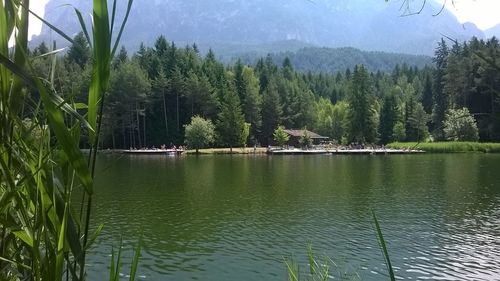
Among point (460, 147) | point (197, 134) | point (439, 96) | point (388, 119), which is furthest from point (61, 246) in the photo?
point (439, 96)

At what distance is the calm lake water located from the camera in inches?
484

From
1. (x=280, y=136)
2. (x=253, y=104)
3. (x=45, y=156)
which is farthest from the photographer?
(x=253, y=104)

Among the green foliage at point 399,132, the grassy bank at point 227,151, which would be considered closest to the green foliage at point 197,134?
the grassy bank at point 227,151

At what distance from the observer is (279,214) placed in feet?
64.1

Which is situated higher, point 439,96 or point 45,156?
point 439,96

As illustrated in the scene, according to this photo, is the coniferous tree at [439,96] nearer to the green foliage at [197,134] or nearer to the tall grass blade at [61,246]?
the green foliage at [197,134]

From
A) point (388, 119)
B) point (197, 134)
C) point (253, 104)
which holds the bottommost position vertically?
point (197, 134)

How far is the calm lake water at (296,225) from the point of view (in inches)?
484

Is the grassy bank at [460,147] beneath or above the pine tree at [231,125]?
beneath

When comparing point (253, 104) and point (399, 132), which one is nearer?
point (399, 132)

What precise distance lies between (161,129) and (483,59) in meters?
81.1

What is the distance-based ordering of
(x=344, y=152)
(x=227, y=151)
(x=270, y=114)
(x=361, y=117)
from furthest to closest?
(x=270, y=114), (x=361, y=117), (x=227, y=151), (x=344, y=152)

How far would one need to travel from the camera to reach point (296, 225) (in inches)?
684

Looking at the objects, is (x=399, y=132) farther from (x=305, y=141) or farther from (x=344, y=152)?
(x=305, y=141)
